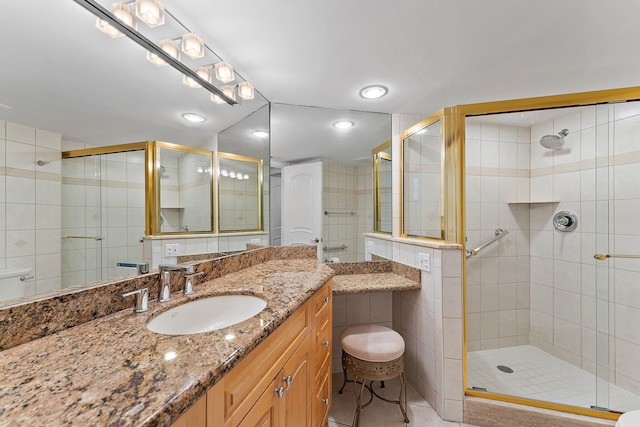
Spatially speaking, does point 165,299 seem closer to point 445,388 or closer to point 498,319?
point 445,388

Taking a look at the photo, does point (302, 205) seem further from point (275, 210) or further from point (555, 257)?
point (555, 257)

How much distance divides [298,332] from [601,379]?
2.09 metres

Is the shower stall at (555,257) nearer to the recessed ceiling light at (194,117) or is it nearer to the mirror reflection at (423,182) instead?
the mirror reflection at (423,182)

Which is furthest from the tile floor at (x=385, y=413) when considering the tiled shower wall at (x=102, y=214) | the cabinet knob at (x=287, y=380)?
the tiled shower wall at (x=102, y=214)

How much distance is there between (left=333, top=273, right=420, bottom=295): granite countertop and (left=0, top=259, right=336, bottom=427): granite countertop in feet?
2.80

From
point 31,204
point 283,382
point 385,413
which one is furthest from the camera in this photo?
point 385,413

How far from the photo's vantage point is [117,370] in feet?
1.80

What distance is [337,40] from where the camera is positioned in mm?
1225

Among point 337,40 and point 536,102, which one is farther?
point 536,102

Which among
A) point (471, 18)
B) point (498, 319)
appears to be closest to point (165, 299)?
point (471, 18)

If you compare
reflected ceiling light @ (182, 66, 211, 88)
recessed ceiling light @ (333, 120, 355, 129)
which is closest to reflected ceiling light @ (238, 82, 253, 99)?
reflected ceiling light @ (182, 66, 211, 88)

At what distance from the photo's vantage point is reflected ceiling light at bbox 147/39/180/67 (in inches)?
42.4

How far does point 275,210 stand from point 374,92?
1.11 meters

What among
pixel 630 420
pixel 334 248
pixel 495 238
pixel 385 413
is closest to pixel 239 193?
pixel 334 248
